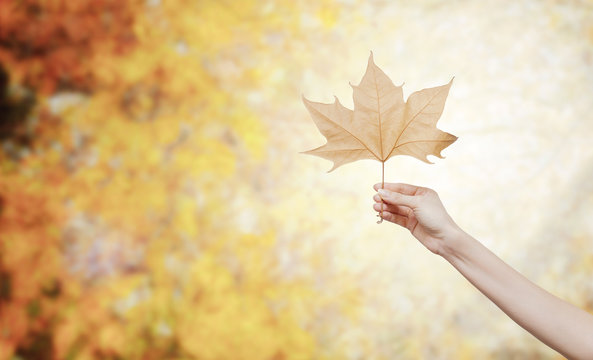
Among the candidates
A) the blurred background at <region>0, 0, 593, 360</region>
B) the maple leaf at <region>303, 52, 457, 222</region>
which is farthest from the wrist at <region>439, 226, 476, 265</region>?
the blurred background at <region>0, 0, 593, 360</region>

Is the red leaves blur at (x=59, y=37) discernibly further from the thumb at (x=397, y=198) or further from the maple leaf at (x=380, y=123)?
the thumb at (x=397, y=198)

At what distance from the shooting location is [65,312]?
127 cm

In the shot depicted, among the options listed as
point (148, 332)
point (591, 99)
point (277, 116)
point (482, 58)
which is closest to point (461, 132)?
point (482, 58)

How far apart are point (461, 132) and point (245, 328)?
2.58 ft

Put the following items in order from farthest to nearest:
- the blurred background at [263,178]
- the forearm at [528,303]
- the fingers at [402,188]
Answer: the blurred background at [263,178]
the fingers at [402,188]
the forearm at [528,303]

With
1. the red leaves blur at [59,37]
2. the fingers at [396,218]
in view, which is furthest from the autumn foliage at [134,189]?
the fingers at [396,218]

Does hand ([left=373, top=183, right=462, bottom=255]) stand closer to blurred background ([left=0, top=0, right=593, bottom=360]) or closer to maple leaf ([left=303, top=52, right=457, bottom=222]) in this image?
maple leaf ([left=303, top=52, right=457, bottom=222])

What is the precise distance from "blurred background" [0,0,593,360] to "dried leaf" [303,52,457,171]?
53 cm

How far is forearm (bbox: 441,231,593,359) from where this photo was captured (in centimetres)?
64

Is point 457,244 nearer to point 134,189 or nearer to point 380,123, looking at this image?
point 380,123

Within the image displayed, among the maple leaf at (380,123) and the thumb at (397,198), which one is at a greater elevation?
the maple leaf at (380,123)

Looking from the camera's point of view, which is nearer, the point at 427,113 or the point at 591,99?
the point at 427,113

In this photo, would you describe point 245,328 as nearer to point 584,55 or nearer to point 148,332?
point 148,332

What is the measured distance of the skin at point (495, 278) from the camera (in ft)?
2.13
